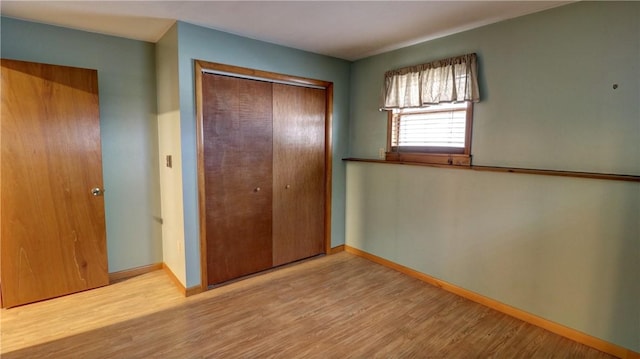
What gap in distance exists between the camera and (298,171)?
11.5ft

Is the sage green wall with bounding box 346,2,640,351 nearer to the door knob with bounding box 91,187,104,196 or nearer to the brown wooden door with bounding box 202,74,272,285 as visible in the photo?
the brown wooden door with bounding box 202,74,272,285

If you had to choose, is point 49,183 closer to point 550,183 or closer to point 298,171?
point 298,171

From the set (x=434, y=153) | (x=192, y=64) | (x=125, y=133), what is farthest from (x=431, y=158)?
(x=125, y=133)

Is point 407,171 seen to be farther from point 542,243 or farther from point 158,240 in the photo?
point 158,240

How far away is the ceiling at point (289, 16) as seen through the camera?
2229 mm

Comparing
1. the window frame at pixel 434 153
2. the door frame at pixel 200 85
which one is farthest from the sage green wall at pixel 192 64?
the window frame at pixel 434 153

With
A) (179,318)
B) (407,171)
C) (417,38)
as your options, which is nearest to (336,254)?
(407,171)

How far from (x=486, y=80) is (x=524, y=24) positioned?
0.44 m

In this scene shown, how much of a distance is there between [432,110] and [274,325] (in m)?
2.28

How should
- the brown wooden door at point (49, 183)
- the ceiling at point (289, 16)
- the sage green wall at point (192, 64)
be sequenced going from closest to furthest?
the ceiling at point (289, 16) < the brown wooden door at point (49, 183) < the sage green wall at point (192, 64)

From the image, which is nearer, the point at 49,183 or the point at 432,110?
the point at 49,183

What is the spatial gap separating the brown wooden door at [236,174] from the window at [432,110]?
1.26 meters

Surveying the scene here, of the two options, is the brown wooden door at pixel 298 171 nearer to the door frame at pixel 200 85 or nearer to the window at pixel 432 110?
the door frame at pixel 200 85

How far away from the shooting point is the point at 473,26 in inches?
103
